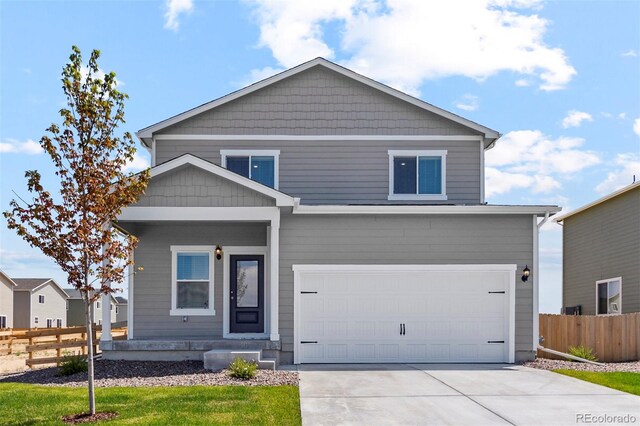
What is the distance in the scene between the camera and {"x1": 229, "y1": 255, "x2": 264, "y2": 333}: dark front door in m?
17.0

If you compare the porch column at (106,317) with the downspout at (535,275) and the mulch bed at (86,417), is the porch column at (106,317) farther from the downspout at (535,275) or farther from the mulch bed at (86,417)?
the downspout at (535,275)

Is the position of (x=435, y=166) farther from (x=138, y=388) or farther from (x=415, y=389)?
(x=138, y=388)

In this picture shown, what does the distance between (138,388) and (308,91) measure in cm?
972

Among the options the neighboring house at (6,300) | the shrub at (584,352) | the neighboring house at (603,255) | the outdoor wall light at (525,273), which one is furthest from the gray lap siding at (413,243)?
the neighboring house at (6,300)

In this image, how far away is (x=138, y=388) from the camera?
474 inches

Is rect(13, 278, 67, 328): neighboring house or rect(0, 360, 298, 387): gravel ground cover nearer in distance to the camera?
rect(0, 360, 298, 387): gravel ground cover

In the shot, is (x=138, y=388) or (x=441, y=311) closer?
(x=138, y=388)

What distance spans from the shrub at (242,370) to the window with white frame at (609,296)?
45.4ft

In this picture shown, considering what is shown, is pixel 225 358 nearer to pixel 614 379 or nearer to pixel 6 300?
pixel 614 379

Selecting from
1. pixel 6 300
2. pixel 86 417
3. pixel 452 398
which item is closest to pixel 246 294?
pixel 452 398

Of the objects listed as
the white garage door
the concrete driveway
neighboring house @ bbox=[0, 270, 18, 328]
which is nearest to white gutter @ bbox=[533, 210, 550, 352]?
the white garage door

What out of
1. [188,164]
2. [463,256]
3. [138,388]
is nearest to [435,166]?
[463,256]

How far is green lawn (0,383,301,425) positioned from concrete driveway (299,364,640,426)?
0.44m

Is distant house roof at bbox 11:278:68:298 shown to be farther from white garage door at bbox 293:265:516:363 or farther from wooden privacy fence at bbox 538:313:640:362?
wooden privacy fence at bbox 538:313:640:362
